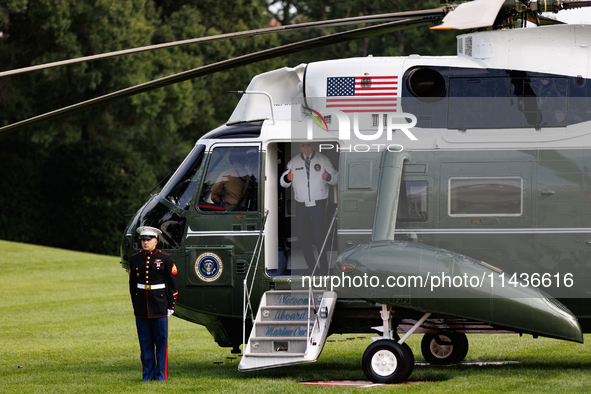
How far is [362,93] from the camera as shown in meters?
8.77

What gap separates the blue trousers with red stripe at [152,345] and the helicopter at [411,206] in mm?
517

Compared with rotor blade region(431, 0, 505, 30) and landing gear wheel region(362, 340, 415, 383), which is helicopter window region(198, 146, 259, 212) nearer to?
landing gear wheel region(362, 340, 415, 383)

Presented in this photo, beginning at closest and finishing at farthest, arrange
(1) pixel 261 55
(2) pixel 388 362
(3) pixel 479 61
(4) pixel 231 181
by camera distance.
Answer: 1. (1) pixel 261 55
2. (2) pixel 388 362
3. (3) pixel 479 61
4. (4) pixel 231 181

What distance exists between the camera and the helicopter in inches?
311

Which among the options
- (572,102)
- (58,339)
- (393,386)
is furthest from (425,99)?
(58,339)

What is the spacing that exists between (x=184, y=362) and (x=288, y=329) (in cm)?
275

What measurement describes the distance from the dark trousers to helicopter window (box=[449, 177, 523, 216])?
5.04 feet

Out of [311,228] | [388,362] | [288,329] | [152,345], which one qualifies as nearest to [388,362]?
[388,362]

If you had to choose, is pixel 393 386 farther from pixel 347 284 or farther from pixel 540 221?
pixel 540 221

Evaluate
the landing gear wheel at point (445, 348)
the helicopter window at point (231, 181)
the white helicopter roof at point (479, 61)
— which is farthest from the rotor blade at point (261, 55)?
the landing gear wheel at point (445, 348)

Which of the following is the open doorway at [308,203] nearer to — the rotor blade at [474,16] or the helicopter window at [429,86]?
the helicopter window at [429,86]

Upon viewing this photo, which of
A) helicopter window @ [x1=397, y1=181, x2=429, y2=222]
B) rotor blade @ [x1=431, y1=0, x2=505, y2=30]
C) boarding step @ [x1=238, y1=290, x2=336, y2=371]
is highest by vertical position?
rotor blade @ [x1=431, y1=0, x2=505, y2=30]

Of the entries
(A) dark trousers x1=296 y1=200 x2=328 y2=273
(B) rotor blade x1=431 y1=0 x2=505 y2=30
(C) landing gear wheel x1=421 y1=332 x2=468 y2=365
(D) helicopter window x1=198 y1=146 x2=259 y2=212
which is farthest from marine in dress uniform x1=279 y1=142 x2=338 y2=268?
(B) rotor blade x1=431 y1=0 x2=505 y2=30

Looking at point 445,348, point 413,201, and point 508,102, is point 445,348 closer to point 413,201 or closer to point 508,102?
point 413,201
